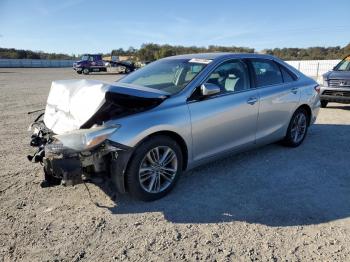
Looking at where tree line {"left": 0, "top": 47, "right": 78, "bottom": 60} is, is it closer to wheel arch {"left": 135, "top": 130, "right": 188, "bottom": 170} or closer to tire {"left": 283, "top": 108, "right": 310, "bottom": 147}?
tire {"left": 283, "top": 108, "right": 310, "bottom": 147}

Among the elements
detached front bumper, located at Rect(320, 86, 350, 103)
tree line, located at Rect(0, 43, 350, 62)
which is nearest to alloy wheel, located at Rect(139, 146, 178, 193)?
detached front bumper, located at Rect(320, 86, 350, 103)

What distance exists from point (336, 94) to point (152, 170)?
27.0 ft

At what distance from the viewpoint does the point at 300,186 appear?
4473 millimetres

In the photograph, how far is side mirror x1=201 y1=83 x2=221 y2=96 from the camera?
14.0 ft

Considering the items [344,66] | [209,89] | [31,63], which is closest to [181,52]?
[31,63]

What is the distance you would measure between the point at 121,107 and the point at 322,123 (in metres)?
6.23

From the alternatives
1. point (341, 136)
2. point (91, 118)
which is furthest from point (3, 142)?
point (341, 136)

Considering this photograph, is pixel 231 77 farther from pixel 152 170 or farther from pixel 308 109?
pixel 308 109

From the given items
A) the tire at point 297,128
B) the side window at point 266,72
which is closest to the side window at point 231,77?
the side window at point 266,72

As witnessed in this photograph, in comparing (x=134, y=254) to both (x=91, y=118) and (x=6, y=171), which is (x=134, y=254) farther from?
(x=6, y=171)

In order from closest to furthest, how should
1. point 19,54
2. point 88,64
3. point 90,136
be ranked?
point 90,136, point 88,64, point 19,54

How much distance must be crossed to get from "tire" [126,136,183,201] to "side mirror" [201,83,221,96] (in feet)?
2.48

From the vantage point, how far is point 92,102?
379 centimetres

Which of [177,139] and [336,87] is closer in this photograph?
[177,139]
